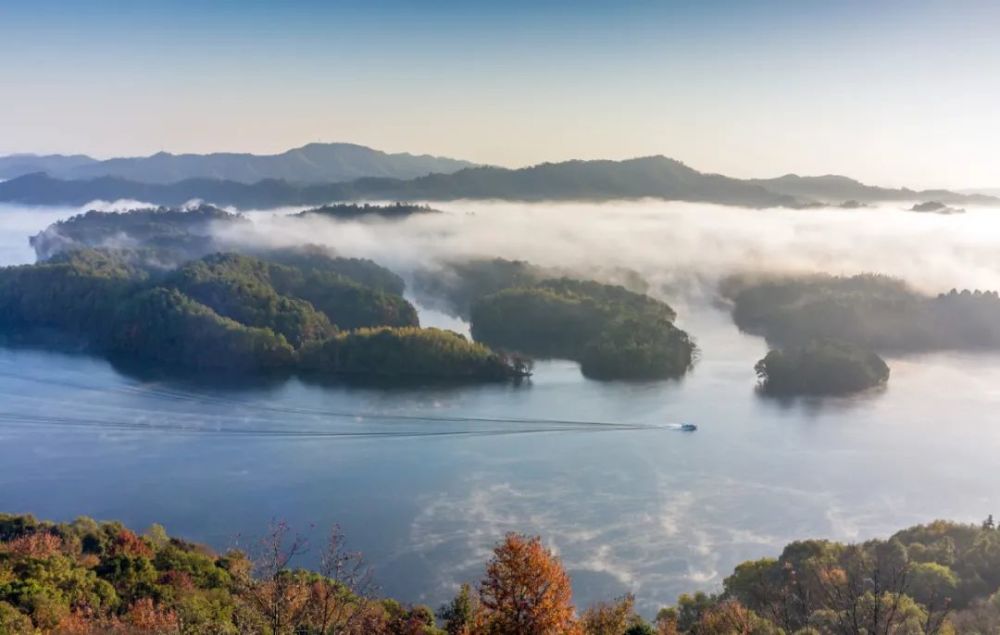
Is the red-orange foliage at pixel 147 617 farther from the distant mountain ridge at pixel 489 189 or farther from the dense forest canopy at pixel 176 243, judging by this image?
the distant mountain ridge at pixel 489 189

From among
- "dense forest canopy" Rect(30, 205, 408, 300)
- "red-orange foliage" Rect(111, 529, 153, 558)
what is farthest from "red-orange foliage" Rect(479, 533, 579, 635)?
"dense forest canopy" Rect(30, 205, 408, 300)

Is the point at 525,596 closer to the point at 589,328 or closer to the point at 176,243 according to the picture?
the point at 589,328

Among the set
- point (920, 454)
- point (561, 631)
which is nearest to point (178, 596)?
point (561, 631)

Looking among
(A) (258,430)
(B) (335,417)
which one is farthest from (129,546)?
(B) (335,417)

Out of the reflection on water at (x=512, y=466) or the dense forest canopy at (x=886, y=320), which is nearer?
the reflection on water at (x=512, y=466)

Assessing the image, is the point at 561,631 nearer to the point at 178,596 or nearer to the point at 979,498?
the point at 178,596

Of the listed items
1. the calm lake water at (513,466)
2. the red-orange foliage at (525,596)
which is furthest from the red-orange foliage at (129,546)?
the red-orange foliage at (525,596)
